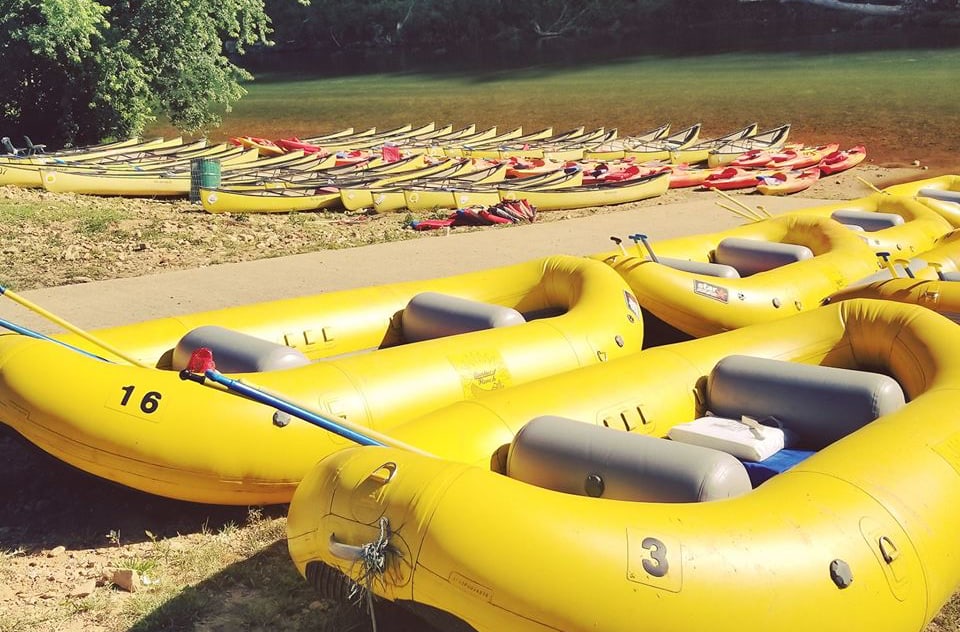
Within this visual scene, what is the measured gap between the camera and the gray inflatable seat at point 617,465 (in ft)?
11.8

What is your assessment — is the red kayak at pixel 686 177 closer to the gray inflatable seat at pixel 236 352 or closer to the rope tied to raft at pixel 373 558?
the gray inflatable seat at pixel 236 352

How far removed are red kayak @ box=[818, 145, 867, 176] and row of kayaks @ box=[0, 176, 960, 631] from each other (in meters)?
11.3

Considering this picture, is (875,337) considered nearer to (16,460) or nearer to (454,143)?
(16,460)

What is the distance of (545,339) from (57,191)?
361 inches

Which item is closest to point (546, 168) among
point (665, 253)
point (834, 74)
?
point (665, 253)

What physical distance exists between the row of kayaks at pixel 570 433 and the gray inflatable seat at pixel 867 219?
7.63ft

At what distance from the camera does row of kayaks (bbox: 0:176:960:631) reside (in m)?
3.01

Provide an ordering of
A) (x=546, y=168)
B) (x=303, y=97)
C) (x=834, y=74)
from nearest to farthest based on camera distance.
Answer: (x=546, y=168)
(x=834, y=74)
(x=303, y=97)

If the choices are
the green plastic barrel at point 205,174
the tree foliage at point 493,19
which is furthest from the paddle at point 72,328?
the tree foliage at point 493,19

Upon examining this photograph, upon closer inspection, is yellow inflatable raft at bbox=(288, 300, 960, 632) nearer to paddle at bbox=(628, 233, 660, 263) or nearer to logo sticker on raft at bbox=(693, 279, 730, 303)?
logo sticker on raft at bbox=(693, 279, 730, 303)

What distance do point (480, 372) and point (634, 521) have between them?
221 cm

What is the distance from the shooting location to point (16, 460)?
5.28 meters

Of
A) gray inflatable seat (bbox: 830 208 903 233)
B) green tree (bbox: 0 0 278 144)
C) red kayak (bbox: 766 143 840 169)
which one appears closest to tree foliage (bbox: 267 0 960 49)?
red kayak (bbox: 766 143 840 169)

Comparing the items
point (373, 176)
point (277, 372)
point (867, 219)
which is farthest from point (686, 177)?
point (277, 372)
